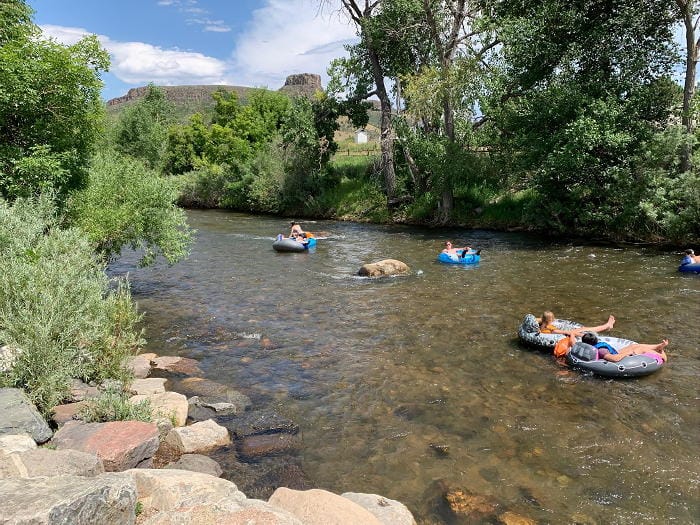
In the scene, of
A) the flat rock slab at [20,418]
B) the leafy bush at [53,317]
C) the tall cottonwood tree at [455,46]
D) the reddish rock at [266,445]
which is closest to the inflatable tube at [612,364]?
the reddish rock at [266,445]

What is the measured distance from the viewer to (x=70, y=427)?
6.62 m

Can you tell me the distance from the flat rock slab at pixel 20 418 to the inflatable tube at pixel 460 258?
16071mm

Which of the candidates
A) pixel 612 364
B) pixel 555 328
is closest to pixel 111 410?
pixel 612 364


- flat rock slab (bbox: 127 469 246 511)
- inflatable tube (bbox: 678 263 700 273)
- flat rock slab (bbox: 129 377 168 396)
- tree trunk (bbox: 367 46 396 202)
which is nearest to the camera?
flat rock slab (bbox: 127 469 246 511)

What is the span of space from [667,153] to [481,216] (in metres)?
10.6

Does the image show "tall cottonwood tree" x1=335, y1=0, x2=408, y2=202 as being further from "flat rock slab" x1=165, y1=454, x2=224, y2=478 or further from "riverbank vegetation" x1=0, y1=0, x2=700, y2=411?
"flat rock slab" x1=165, y1=454, x2=224, y2=478

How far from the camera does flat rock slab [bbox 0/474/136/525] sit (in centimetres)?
347

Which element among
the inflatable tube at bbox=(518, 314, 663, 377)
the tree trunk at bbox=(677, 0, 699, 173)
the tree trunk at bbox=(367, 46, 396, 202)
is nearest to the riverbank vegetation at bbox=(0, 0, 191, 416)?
the inflatable tube at bbox=(518, 314, 663, 377)

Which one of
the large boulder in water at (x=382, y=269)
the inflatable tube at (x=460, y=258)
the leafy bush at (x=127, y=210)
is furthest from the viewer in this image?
the inflatable tube at (x=460, y=258)

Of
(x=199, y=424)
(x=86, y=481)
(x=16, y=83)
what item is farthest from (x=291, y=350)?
(x=16, y=83)

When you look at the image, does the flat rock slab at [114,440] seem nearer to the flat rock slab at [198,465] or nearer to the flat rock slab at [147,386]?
the flat rock slab at [198,465]

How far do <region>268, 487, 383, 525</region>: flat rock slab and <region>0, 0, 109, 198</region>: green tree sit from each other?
10124mm

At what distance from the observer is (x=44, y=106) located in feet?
41.4

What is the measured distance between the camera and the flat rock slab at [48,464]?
4629 mm
